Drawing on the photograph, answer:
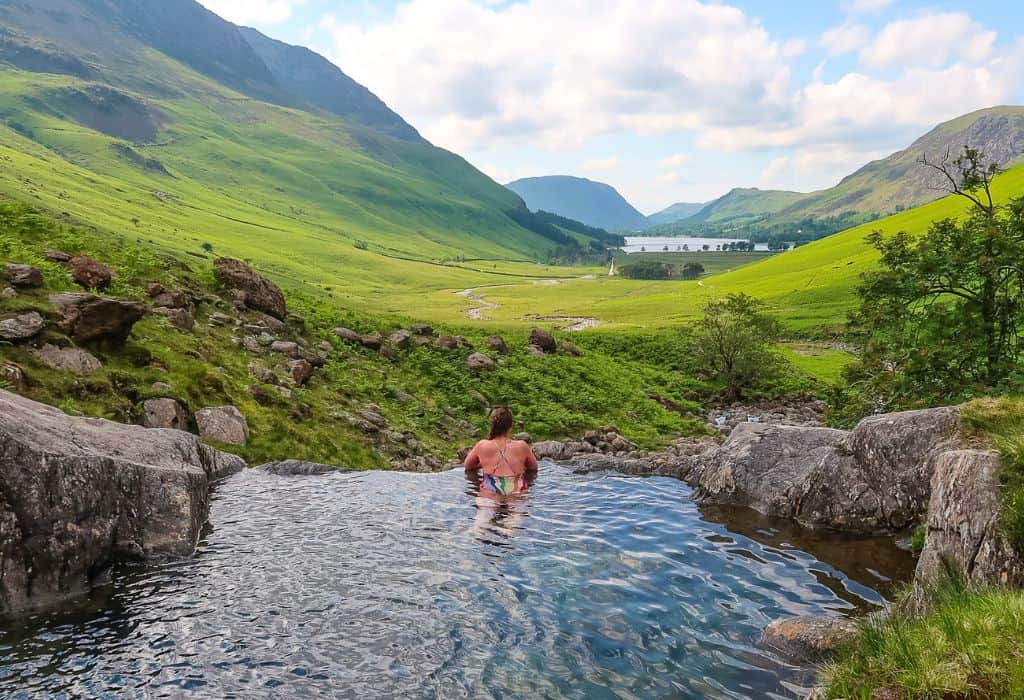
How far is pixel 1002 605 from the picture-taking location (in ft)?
22.0

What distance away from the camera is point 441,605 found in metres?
11.5

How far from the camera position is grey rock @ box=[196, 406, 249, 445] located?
67.1 feet

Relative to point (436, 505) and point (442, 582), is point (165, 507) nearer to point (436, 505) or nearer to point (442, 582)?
point (442, 582)

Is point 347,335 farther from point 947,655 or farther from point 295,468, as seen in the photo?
point 947,655

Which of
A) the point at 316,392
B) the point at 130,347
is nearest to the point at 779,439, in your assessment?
the point at 316,392

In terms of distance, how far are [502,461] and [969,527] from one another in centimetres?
1336

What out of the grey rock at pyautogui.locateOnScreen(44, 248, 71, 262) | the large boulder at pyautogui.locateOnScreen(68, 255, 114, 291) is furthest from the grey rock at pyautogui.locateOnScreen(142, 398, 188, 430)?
the grey rock at pyautogui.locateOnScreen(44, 248, 71, 262)

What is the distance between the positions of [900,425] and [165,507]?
1876 centimetres

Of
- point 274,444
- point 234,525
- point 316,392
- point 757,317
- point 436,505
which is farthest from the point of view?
point 757,317

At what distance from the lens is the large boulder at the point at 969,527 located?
833 cm

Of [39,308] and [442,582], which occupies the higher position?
[39,308]

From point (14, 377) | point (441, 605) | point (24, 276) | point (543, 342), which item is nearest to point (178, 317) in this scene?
point (24, 276)

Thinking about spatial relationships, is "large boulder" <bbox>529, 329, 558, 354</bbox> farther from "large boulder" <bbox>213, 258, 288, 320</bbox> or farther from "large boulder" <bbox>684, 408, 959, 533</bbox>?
"large boulder" <bbox>684, 408, 959, 533</bbox>

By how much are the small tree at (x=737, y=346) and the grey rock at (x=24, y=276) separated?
159ft
